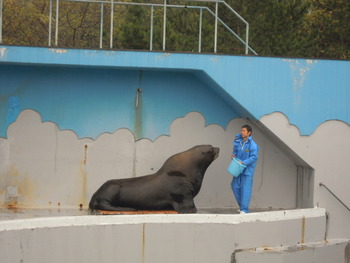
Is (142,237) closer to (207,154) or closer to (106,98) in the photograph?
(207,154)

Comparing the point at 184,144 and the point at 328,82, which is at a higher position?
the point at 328,82

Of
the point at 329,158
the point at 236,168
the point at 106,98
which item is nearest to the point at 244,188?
the point at 236,168

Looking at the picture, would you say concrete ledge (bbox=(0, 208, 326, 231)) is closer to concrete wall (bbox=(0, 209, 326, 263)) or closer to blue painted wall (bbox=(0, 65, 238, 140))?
concrete wall (bbox=(0, 209, 326, 263))

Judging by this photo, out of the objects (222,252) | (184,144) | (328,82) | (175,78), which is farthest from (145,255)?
(328,82)

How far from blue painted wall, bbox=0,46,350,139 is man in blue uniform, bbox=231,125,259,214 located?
1.91 ft

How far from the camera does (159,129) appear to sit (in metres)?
10.7

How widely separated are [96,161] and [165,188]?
1.41m

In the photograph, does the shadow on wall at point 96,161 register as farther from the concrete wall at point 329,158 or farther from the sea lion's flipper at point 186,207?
the sea lion's flipper at point 186,207

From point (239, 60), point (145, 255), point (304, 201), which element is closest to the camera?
point (145, 255)

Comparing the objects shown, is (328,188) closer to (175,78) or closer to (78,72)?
(175,78)

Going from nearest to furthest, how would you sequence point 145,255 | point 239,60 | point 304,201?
point 145,255 → point 239,60 → point 304,201

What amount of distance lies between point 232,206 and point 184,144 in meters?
1.33

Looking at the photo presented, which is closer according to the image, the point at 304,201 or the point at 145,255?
the point at 145,255

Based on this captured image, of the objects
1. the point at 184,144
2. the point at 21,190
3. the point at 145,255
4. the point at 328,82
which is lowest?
the point at 145,255
